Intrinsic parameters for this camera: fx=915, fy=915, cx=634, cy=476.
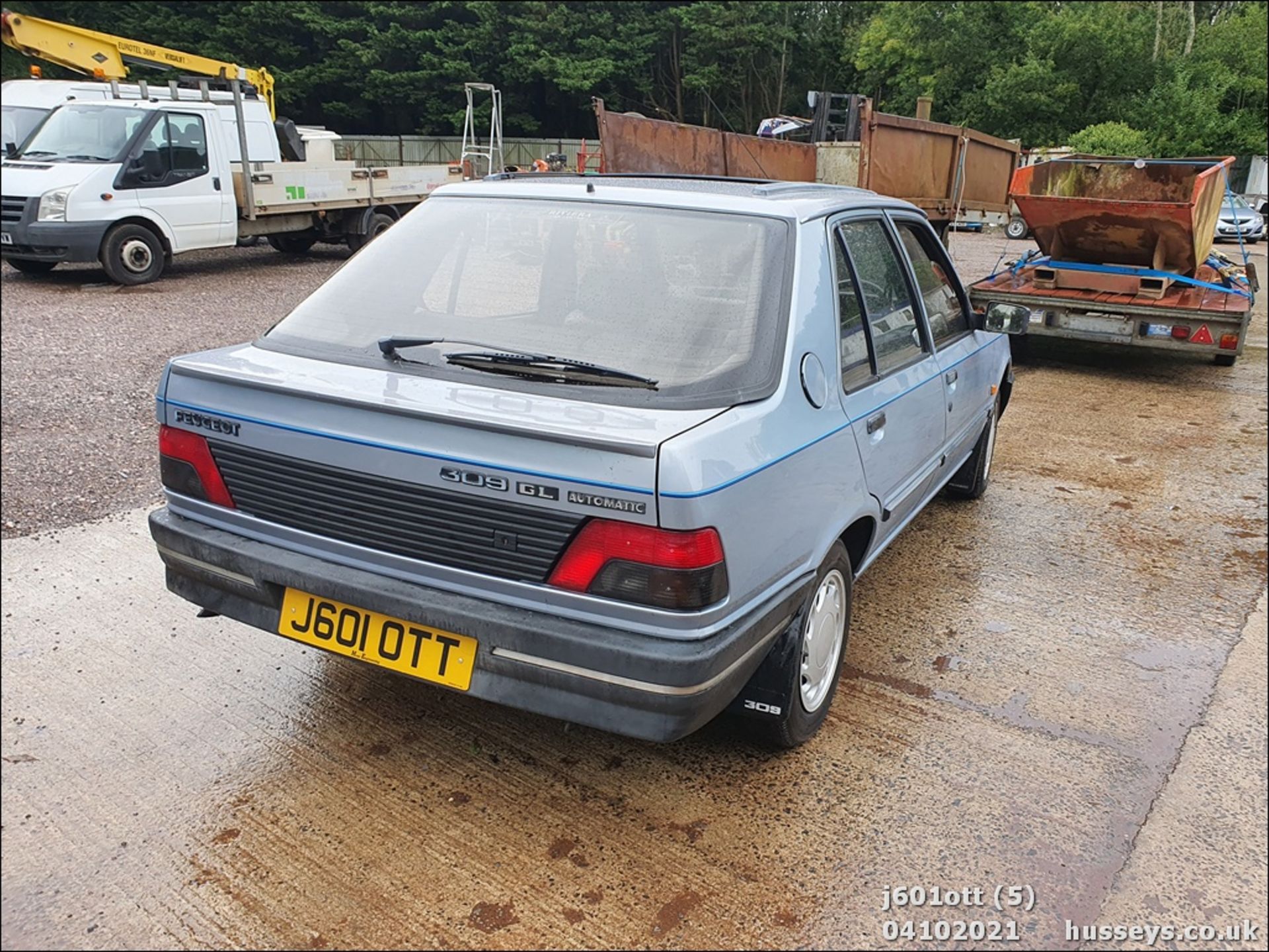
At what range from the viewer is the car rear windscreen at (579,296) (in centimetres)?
244

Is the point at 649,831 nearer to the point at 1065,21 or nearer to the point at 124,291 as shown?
the point at 124,291

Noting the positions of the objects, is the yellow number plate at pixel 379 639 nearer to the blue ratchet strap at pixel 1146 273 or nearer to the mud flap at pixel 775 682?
the mud flap at pixel 775 682

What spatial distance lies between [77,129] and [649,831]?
11.9 metres

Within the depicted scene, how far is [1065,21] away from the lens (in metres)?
31.9

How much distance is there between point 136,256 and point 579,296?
10270 mm

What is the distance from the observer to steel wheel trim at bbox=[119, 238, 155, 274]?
35.3ft

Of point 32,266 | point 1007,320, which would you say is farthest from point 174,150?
point 1007,320

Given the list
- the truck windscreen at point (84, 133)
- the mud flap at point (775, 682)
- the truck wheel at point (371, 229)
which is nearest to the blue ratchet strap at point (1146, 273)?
the mud flap at point (775, 682)

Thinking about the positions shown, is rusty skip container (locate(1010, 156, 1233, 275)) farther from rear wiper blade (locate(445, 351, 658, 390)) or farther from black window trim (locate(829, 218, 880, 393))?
rear wiper blade (locate(445, 351, 658, 390))

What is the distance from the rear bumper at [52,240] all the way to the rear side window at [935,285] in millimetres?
9798

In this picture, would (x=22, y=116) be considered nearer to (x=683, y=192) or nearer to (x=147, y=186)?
(x=147, y=186)

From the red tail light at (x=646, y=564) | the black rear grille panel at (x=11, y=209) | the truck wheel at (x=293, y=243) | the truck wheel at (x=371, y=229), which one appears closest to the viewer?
the red tail light at (x=646, y=564)

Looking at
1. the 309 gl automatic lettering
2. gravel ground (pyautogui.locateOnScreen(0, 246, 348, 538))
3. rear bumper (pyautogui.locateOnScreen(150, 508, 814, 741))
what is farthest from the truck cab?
rear bumper (pyautogui.locateOnScreen(150, 508, 814, 741))

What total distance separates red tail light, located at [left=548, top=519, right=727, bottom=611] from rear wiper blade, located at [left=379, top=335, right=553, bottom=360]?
0.65 metres
